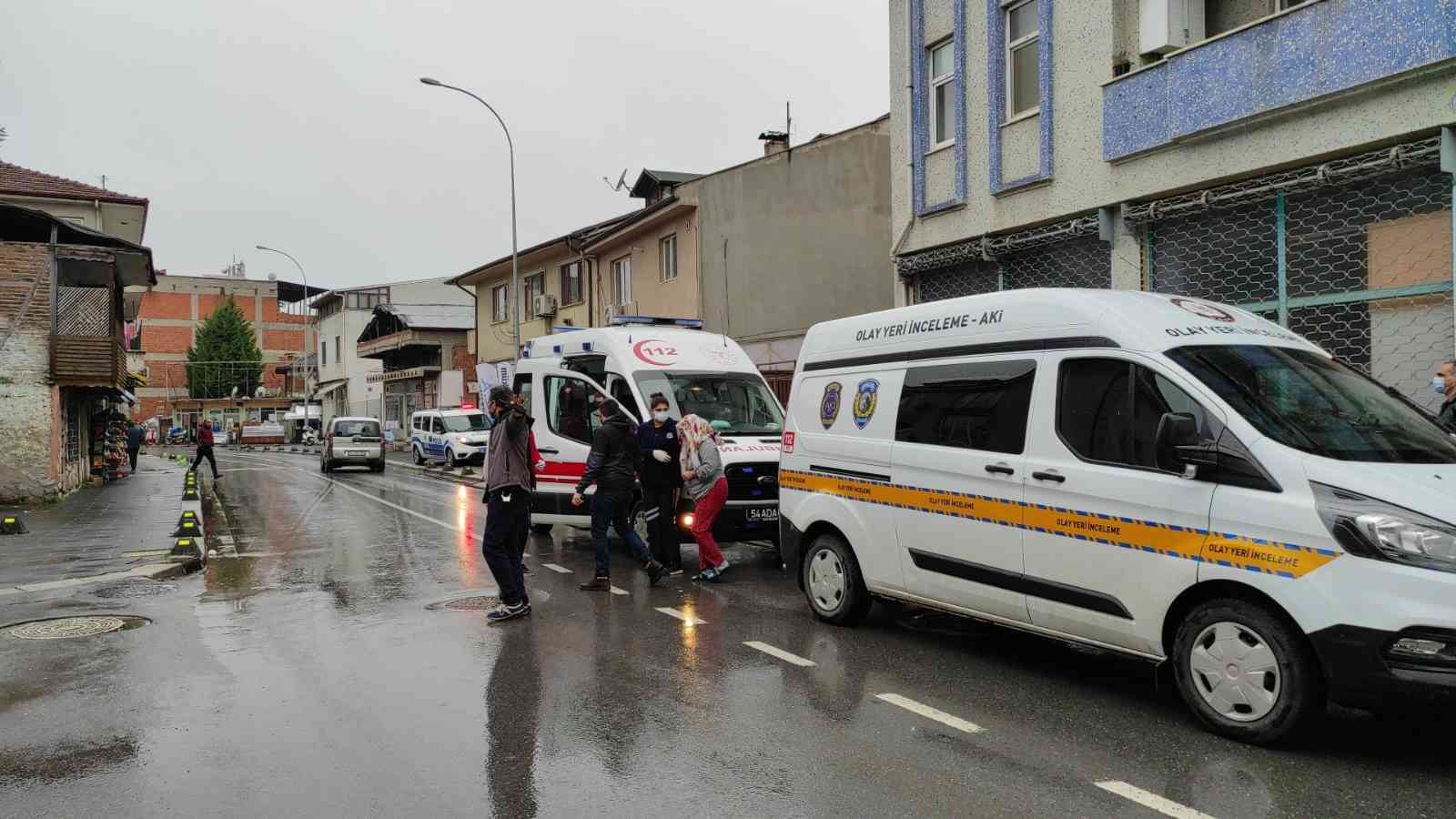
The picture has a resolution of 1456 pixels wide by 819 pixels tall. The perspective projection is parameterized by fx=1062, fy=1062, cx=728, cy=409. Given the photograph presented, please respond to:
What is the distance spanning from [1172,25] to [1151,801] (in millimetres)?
10707

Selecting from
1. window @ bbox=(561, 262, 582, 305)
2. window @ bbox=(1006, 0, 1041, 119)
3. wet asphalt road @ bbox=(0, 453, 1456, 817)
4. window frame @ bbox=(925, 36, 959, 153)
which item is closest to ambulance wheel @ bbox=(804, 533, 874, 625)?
wet asphalt road @ bbox=(0, 453, 1456, 817)

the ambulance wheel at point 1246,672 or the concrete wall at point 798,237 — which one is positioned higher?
the concrete wall at point 798,237

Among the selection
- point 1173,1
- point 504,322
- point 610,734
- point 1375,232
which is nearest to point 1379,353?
point 1375,232

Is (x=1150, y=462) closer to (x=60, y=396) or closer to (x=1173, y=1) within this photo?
(x=1173, y=1)

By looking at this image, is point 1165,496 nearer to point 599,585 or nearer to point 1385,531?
point 1385,531

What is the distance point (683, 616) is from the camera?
8.55 metres

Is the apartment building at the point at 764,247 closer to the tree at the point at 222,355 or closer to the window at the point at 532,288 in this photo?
the window at the point at 532,288

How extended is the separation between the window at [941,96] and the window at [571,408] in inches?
280

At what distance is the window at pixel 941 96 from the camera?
16.3 m

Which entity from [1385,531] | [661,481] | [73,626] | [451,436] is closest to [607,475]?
[661,481]

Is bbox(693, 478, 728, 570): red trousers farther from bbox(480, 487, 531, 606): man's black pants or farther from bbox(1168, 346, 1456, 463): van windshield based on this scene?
bbox(1168, 346, 1456, 463): van windshield

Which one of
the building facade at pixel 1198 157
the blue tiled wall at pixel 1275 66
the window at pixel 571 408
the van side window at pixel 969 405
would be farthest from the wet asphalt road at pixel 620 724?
the blue tiled wall at pixel 1275 66

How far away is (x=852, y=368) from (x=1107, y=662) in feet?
8.77

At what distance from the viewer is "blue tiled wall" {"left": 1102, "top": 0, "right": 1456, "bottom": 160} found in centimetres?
991
